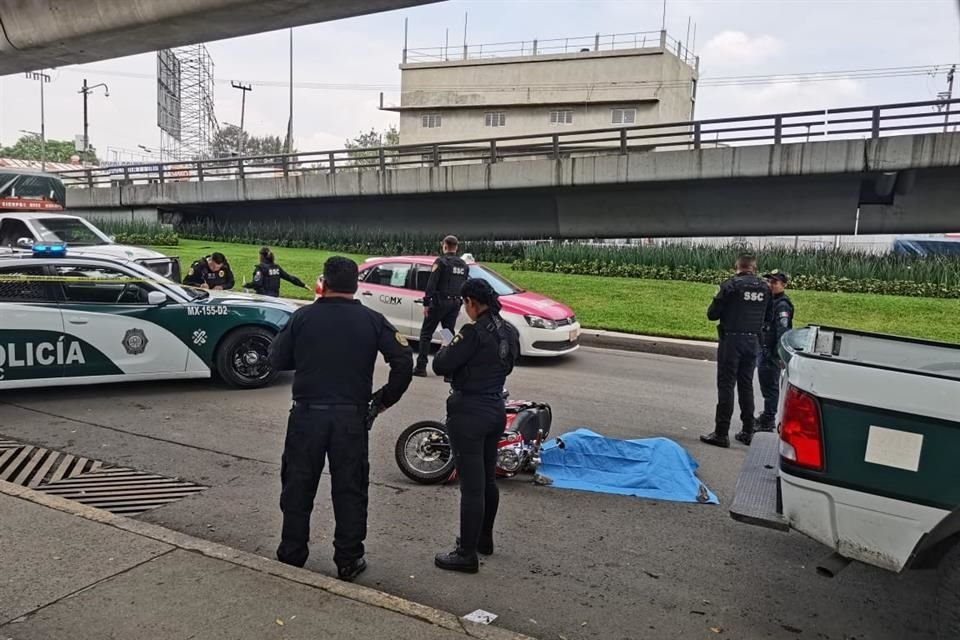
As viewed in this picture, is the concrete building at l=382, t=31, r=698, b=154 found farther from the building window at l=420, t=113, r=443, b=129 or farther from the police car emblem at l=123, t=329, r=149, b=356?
the police car emblem at l=123, t=329, r=149, b=356

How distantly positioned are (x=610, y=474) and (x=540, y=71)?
56385mm

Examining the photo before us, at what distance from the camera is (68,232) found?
15727 millimetres

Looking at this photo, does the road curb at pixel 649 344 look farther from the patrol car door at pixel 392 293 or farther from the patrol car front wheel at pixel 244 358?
the patrol car front wheel at pixel 244 358

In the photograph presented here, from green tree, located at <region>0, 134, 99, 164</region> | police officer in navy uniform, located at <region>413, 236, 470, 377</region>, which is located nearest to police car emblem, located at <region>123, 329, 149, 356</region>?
police officer in navy uniform, located at <region>413, 236, 470, 377</region>

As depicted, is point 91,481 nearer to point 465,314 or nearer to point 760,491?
point 760,491

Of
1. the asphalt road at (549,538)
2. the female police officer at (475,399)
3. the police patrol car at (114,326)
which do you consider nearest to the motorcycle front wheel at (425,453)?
the asphalt road at (549,538)

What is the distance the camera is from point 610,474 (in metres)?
5.78

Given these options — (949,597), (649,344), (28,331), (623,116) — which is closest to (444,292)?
(649,344)

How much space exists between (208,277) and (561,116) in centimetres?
5041

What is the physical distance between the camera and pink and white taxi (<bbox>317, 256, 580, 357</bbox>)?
1048 centimetres

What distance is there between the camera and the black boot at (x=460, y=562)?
4.11m

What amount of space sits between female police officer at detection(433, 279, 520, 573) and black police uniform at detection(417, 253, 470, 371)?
17.1ft

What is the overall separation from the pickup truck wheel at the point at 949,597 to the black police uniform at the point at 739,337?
12.7 ft

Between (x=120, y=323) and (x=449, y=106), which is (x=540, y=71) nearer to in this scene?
(x=449, y=106)
